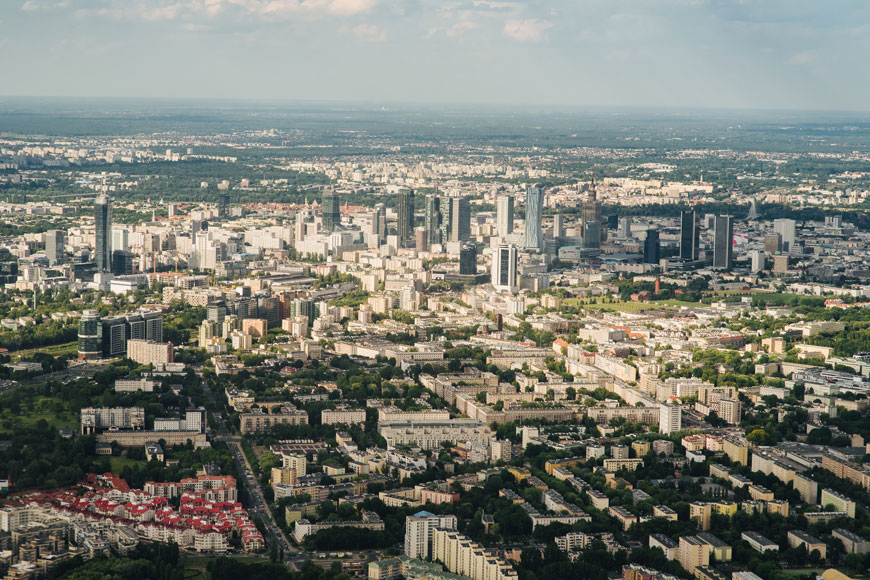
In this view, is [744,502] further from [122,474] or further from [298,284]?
[298,284]

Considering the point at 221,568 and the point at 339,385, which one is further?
the point at 339,385

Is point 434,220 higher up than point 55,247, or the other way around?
point 434,220

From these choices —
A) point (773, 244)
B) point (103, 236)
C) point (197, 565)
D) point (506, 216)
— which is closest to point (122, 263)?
point (103, 236)

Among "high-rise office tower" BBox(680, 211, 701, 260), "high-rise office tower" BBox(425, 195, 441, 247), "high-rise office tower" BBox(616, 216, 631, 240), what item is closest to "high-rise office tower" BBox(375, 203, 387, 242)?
"high-rise office tower" BBox(425, 195, 441, 247)

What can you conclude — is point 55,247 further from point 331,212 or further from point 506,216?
point 506,216

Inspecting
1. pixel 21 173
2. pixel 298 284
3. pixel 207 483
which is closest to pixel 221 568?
pixel 207 483
